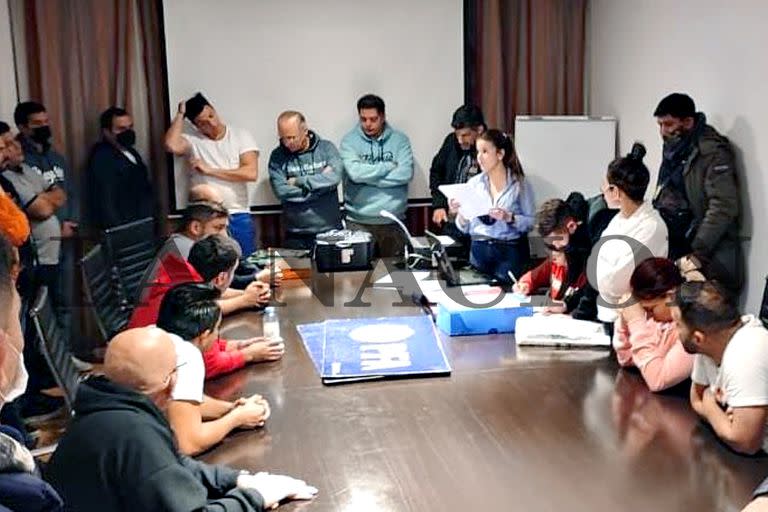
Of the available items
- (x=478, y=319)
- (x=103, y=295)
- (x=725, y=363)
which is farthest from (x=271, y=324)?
(x=725, y=363)

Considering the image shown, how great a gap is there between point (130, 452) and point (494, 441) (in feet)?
2.78

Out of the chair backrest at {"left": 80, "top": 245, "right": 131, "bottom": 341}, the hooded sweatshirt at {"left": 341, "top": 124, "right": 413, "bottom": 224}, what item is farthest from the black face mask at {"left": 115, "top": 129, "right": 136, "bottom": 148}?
the chair backrest at {"left": 80, "top": 245, "right": 131, "bottom": 341}

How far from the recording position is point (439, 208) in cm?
471

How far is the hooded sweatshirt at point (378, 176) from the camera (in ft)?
15.7

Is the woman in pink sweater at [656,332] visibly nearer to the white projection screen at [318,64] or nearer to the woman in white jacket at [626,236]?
the woman in white jacket at [626,236]

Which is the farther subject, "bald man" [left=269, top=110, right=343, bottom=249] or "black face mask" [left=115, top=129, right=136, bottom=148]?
"black face mask" [left=115, top=129, right=136, bottom=148]

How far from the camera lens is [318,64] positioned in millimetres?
5148

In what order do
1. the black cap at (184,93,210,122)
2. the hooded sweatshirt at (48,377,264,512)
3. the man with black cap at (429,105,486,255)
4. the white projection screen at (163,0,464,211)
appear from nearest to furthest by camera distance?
the hooded sweatshirt at (48,377,264,512)
the man with black cap at (429,105,486,255)
the black cap at (184,93,210,122)
the white projection screen at (163,0,464,211)

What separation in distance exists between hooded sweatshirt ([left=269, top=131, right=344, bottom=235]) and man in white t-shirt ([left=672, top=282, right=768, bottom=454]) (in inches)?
115

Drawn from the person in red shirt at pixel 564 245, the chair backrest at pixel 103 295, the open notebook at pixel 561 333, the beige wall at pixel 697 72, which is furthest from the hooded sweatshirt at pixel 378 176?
the open notebook at pixel 561 333

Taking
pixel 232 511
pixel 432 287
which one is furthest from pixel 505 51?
pixel 232 511

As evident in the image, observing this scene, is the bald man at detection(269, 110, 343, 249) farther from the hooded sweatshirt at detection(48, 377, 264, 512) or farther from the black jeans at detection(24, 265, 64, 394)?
the hooded sweatshirt at detection(48, 377, 264, 512)

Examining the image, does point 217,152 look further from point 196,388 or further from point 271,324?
point 196,388

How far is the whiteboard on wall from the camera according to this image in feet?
16.7
